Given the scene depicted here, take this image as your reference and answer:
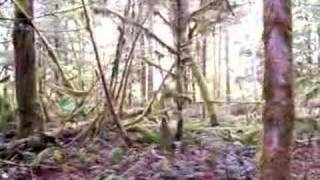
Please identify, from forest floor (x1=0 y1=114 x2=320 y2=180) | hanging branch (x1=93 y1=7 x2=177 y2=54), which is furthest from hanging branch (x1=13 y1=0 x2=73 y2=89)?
forest floor (x1=0 y1=114 x2=320 y2=180)

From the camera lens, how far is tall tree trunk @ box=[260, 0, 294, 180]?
381cm

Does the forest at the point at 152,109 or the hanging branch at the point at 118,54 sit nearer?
the forest at the point at 152,109

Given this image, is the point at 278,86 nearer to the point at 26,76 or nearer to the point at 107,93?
the point at 107,93

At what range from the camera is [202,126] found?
937 centimetres

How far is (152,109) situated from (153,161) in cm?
231

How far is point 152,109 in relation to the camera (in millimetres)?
8961

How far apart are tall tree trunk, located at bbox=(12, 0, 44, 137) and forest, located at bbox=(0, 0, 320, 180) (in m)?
0.02

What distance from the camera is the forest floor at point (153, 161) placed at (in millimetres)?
6090

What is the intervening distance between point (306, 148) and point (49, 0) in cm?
576

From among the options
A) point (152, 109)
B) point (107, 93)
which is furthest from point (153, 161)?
point (152, 109)

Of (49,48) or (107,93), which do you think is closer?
(107,93)

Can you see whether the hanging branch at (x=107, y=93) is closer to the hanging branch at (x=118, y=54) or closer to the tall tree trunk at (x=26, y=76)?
the hanging branch at (x=118, y=54)

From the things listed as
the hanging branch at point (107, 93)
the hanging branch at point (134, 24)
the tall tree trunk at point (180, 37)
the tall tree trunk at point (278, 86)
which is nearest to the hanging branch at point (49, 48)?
the hanging branch at point (107, 93)

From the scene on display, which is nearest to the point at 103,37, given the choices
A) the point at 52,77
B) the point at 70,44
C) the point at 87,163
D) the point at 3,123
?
the point at 70,44
